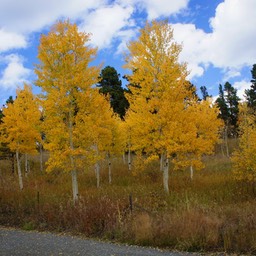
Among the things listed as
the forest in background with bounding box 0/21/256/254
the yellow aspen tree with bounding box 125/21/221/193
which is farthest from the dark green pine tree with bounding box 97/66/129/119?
the yellow aspen tree with bounding box 125/21/221/193

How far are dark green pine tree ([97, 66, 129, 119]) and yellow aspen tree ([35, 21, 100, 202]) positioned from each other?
2696 cm

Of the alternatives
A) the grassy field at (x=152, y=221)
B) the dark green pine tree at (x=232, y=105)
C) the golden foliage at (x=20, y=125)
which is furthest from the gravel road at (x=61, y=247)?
the dark green pine tree at (x=232, y=105)

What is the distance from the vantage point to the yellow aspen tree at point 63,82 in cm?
1423

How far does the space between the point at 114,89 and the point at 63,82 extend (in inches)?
1141

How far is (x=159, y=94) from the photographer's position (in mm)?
15695

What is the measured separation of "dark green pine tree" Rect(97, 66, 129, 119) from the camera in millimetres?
42312

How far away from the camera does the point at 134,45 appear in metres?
15.9

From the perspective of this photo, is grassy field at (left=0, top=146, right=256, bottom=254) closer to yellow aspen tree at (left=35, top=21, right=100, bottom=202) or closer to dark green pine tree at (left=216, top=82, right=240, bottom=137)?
yellow aspen tree at (left=35, top=21, right=100, bottom=202)

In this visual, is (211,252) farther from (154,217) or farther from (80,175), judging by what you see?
(80,175)

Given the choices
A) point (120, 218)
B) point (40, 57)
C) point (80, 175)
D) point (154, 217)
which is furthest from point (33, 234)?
point (80, 175)

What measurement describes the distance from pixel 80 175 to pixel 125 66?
47.7ft

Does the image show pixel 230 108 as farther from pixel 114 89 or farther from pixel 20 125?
pixel 20 125

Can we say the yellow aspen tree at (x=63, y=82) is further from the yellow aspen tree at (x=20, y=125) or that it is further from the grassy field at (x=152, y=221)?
the yellow aspen tree at (x=20, y=125)

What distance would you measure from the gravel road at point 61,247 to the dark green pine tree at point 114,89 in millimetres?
33243
